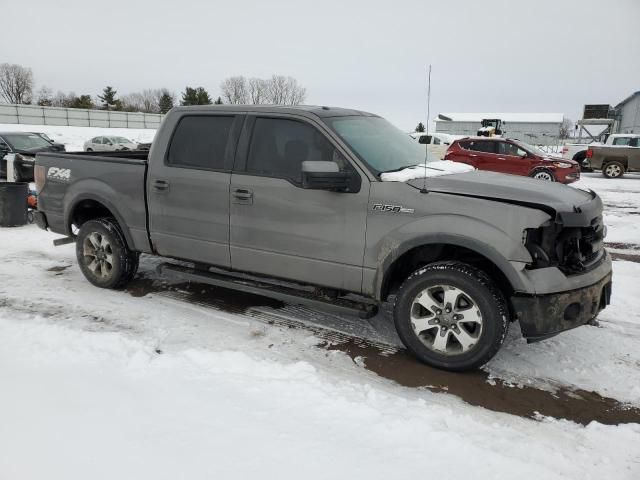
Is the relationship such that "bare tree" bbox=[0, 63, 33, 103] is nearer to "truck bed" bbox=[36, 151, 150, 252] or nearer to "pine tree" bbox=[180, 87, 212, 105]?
"pine tree" bbox=[180, 87, 212, 105]

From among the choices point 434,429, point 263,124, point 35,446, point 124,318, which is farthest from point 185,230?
point 434,429

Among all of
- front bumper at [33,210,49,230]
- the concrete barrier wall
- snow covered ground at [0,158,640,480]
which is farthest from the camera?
the concrete barrier wall

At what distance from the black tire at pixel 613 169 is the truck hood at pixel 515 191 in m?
18.5

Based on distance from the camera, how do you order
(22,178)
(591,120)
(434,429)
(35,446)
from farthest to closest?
(591,120) < (22,178) < (434,429) < (35,446)

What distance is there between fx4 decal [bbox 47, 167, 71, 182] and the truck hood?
3915 millimetres

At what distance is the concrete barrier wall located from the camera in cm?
4584

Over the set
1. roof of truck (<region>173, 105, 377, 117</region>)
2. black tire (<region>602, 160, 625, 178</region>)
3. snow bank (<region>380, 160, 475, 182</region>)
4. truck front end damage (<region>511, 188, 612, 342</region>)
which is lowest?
truck front end damage (<region>511, 188, 612, 342</region>)

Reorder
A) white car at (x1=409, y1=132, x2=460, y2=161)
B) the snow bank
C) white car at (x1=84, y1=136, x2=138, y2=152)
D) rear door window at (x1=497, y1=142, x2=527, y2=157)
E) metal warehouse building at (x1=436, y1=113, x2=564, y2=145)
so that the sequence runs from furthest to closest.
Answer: metal warehouse building at (x1=436, y1=113, x2=564, y2=145)
white car at (x1=84, y1=136, x2=138, y2=152)
rear door window at (x1=497, y1=142, x2=527, y2=157)
white car at (x1=409, y1=132, x2=460, y2=161)
the snow bank

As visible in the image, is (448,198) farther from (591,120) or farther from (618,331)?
(591,120)

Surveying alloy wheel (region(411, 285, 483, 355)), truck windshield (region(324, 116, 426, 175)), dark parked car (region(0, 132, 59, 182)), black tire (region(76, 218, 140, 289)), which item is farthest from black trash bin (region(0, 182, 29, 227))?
alloy wheel (region(411, 285, 483, 355))

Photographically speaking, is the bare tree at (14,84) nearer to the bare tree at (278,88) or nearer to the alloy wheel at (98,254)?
the bare tree at (278,88)

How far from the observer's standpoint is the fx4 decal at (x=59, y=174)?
5.45 meters

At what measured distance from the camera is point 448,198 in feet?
11.6

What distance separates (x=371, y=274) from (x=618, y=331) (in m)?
2.41
